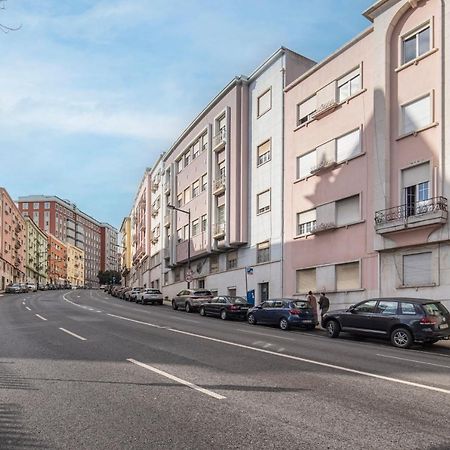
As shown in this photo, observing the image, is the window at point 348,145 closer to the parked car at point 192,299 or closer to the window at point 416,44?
the window at point 416,44

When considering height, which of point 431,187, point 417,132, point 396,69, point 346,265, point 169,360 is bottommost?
point 169,360

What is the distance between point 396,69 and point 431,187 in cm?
579

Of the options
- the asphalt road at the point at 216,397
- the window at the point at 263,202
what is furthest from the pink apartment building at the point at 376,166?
the asphalt road at the point at 216,397

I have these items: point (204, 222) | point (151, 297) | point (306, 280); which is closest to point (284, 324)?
point (306, 280)

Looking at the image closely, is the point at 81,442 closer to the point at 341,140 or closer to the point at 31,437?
the point at 31,437

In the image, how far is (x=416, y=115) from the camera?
21484 millimetres

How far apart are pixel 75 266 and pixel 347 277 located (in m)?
148

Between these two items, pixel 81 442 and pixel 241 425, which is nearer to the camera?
pixel 81 442

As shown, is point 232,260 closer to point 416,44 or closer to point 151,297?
point 151,297

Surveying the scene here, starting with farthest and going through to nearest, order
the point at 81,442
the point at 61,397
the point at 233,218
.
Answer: the point at 233,218 < the point at 61,397 < the point at 81,442

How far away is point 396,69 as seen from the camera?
883 inches

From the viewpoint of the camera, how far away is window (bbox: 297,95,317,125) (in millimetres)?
28609

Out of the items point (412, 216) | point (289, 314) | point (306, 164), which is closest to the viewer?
point (412, 216)

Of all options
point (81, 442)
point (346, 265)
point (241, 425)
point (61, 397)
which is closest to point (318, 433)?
point (241, 425)
